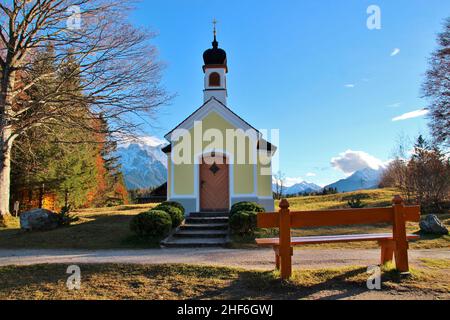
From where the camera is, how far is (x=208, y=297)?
561cm

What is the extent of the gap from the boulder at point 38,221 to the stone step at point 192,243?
4.94 meters

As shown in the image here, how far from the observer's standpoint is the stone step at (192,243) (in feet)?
36.6

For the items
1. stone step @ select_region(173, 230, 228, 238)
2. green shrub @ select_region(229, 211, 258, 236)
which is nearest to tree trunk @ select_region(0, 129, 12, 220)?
stone step @ select_region(173, 230, 228, 238)

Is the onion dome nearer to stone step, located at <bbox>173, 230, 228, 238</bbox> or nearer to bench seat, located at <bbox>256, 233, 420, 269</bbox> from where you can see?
stone step, located at <bbox>173, 230, 228, 238</bbox>

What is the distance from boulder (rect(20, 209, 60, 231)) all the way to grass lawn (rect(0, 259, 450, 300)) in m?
6.57

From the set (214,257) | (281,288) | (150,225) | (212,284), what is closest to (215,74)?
(150,225)

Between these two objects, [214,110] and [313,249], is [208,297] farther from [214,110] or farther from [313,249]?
[214,110]

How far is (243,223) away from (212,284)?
5.64 meters

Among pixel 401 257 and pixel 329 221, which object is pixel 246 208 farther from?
pixel 401 257

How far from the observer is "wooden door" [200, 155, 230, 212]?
54.3 ft

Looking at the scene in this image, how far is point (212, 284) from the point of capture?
621 cm

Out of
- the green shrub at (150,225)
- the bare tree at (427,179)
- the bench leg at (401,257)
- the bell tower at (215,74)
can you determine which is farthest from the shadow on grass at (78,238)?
the bare tree at (427,179)
